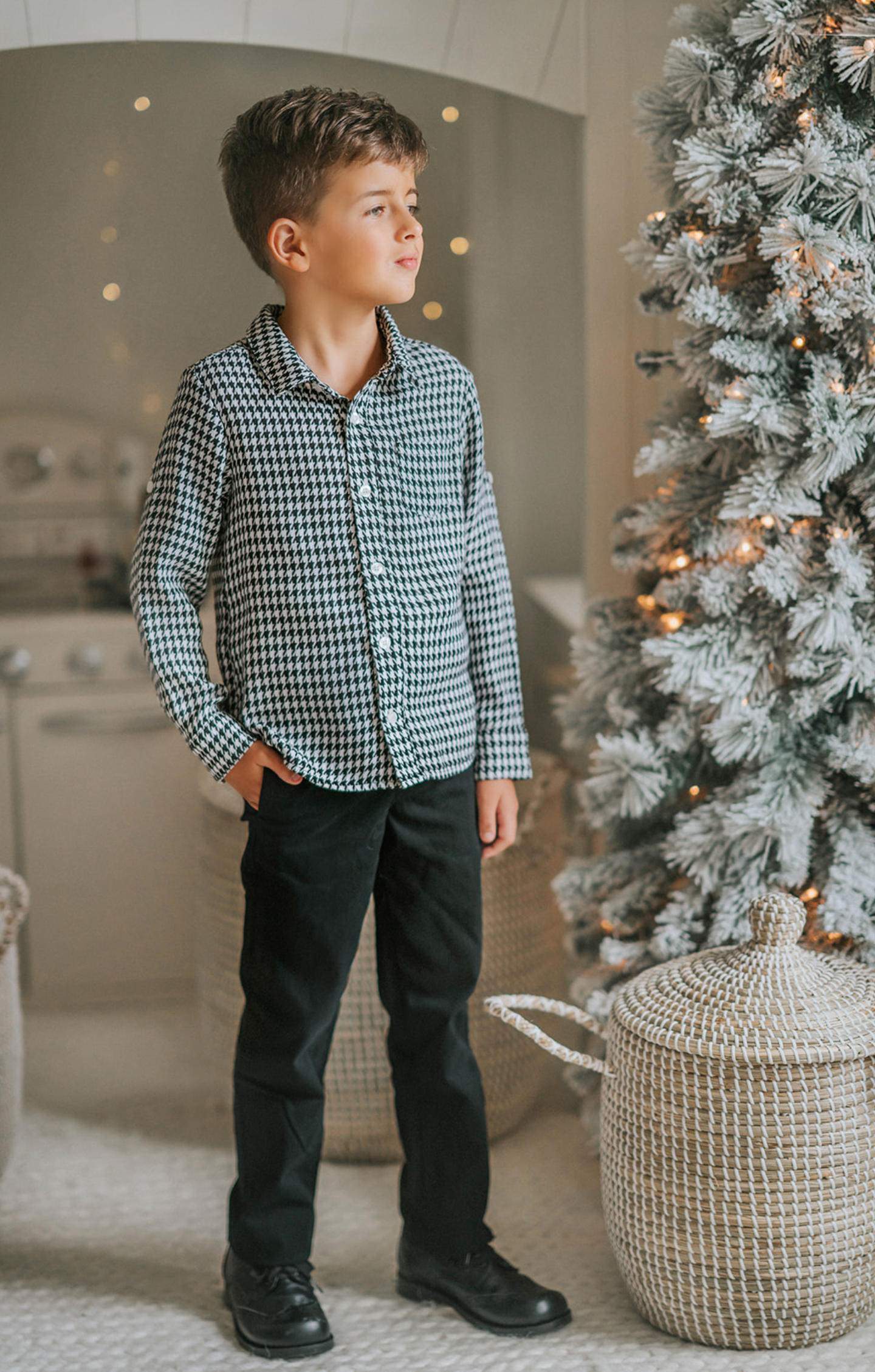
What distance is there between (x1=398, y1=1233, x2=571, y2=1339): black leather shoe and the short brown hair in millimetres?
1141

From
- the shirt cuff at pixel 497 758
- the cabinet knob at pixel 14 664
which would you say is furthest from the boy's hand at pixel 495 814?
the cabinet knob at pixel 14 664

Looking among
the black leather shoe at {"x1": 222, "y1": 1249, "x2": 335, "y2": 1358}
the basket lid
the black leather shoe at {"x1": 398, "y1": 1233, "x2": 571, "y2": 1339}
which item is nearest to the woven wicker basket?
the basket lid

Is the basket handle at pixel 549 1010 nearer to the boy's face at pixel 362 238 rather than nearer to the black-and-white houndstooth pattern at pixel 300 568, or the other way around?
the black-and-white houndstooth pattern at pixel 300 568

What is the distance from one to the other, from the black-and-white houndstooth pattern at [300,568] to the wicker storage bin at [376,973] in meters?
0.50

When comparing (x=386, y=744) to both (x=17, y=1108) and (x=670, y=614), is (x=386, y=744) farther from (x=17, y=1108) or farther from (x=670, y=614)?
(x=17, y=1108)

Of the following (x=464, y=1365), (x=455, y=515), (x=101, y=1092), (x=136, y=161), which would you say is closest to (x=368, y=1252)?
(x=464, y=1365)

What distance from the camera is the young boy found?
4.24ft

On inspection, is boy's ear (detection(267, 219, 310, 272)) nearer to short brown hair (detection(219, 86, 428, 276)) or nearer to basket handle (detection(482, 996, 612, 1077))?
short brown hair (detection(219, 86, 428, 276))

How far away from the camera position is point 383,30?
1719mm

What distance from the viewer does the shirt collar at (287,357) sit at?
130cm

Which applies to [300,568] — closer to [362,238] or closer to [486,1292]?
[362,238]

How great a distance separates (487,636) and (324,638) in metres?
0.22

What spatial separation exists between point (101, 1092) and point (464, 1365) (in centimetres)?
89

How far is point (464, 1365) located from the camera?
1351mm
